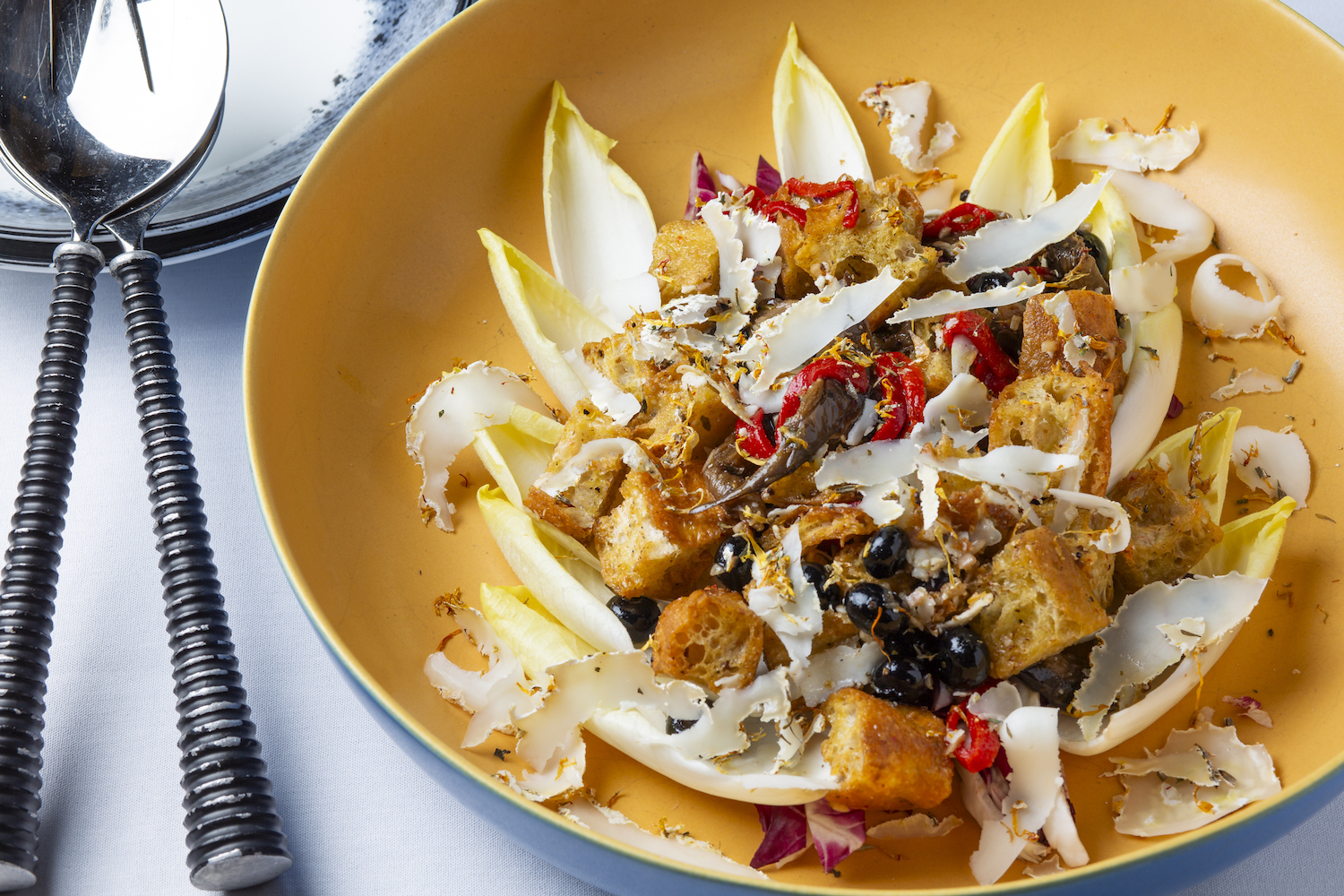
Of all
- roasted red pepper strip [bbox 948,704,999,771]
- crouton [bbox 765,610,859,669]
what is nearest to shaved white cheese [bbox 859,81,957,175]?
crouton [bbox 765,610,859,669]

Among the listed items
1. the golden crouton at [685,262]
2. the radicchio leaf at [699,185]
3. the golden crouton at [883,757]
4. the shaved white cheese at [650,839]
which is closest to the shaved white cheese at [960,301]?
the golden crouton at [685,262]

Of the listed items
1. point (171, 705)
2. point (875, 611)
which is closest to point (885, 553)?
point (875, 611)

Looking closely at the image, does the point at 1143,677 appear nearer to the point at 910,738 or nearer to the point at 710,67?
the point at 910,738

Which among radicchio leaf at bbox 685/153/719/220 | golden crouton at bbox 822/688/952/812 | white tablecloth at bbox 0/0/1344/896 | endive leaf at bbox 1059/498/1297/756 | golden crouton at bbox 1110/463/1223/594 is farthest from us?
radicchio leaf at bbox 685/153/719/220

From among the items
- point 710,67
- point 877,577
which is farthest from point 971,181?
point 877,577

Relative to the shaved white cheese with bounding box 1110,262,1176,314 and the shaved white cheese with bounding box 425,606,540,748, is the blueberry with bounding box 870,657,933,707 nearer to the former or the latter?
the shaved white cheese with bounding box 425,606,540,748

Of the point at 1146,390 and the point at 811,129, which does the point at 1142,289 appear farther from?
the point at 811,129

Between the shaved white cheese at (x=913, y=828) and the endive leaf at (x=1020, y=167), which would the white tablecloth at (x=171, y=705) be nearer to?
the shaved white cheese at (x=913, y=828)
